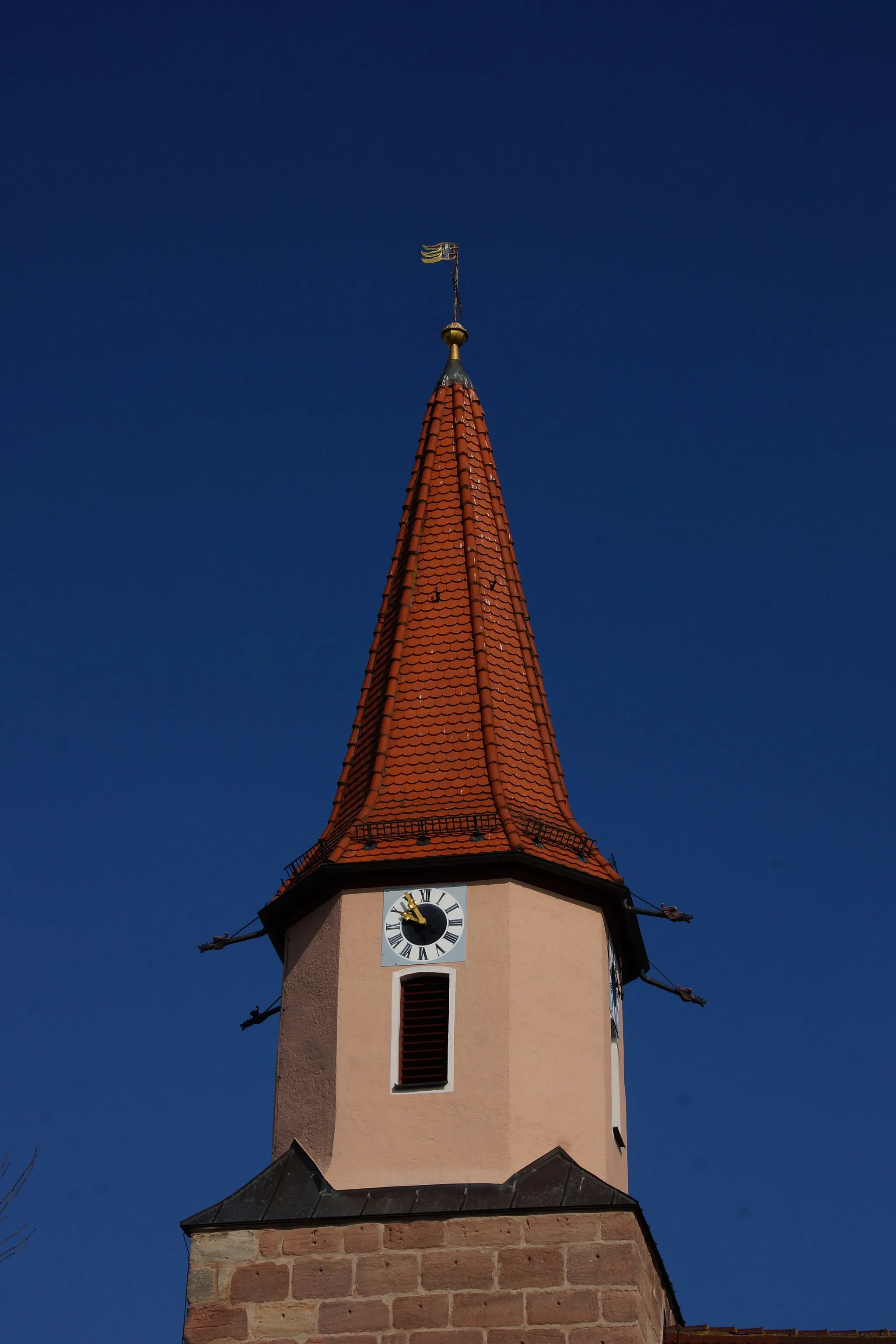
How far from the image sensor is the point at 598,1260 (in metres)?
20.8

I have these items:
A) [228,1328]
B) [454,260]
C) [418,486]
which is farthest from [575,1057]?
[454,260]

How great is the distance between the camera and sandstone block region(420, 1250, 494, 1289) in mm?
20844

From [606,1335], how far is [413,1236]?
6.54 ft

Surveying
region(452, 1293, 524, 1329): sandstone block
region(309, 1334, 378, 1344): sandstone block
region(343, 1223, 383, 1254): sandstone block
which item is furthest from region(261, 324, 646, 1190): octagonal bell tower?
region(309, 1334, 378, 1344): sandstone block

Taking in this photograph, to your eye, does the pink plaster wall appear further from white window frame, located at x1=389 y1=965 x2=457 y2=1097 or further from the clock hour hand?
the clock hour hand

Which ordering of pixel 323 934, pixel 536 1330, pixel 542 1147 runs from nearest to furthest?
pixel 536 1330 < pixel 542 1147 < pixel 323 934

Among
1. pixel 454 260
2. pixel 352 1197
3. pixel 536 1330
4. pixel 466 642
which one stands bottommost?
pixel 536 1330

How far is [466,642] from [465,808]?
248 cm

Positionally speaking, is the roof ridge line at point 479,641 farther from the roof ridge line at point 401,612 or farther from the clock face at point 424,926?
the clock face at point 424,926

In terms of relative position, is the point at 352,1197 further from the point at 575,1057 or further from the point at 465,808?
the point at 465,808

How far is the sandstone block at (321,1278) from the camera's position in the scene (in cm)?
2109

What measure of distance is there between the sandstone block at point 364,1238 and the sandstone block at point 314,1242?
0.25 feet

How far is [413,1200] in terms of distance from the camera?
847 inches

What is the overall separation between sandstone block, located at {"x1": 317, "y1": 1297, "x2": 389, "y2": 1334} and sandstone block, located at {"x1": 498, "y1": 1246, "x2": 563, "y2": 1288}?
1.11 meters
